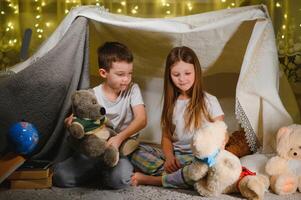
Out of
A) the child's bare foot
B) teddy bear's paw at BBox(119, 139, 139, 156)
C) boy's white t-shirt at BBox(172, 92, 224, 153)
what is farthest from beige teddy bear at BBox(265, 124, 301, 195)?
teddy bear's paw at BBox(119, 139, 139, 156)

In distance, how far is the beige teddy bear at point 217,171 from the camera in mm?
1360

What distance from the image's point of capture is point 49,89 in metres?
1.62

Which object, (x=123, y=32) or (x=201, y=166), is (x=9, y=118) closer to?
(x=123, y=32)

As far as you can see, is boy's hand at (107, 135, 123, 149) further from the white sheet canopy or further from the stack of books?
the white sheet canopy

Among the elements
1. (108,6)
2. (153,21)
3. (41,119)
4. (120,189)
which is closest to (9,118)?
(41,119)

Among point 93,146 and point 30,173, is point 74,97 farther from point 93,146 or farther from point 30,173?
point 30,173

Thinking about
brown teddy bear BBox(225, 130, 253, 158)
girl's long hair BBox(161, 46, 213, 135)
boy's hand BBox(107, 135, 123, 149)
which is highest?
girl's long hair BBox(161, 46, 213, 135)

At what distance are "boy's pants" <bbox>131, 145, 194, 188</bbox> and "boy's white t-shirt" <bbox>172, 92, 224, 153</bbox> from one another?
33 mm

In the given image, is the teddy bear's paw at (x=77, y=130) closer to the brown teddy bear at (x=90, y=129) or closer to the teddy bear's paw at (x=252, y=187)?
the brown teddy bear at (x=90, y=129)

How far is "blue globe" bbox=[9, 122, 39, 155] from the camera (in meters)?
1.47

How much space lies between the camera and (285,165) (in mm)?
1484

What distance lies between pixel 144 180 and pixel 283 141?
0.50 metres

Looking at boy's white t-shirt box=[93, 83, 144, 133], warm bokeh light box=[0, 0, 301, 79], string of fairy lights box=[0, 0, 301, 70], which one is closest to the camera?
boy's white t-shirt box=[93, 83, 144, 133]

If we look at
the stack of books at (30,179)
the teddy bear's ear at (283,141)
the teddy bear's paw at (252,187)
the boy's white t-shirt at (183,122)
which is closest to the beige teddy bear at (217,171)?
the teddy bear's paw at (252,187)
